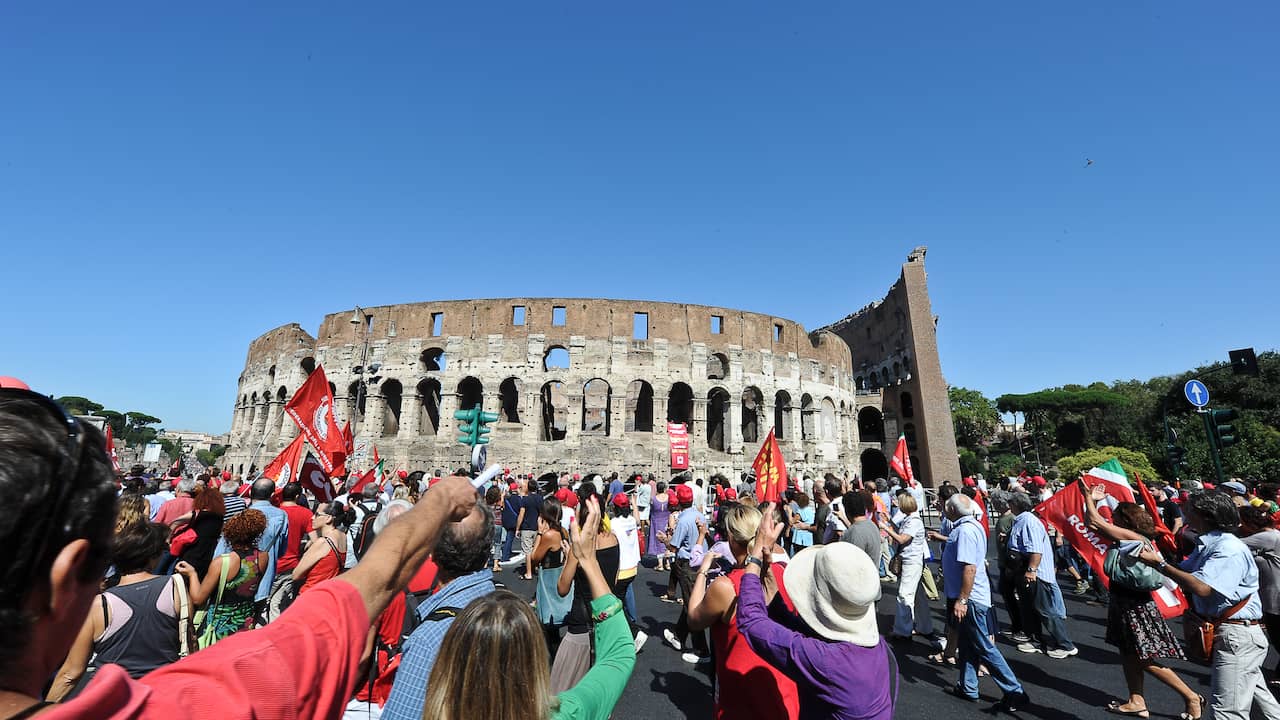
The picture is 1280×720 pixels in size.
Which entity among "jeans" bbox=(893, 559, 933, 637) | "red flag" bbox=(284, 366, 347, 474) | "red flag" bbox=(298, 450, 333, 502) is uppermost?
"red flag" bbox=(284, 366, 347, 474)

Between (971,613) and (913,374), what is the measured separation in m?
29.0

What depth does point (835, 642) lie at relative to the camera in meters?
2.39

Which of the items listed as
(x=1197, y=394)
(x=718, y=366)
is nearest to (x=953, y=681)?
(x=1197, y=394)

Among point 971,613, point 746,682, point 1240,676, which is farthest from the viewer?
point 971,613

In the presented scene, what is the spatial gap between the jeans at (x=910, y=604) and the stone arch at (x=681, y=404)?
1925cm

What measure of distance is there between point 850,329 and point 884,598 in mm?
34969

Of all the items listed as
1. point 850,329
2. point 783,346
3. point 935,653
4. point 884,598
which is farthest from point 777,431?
point 935,653

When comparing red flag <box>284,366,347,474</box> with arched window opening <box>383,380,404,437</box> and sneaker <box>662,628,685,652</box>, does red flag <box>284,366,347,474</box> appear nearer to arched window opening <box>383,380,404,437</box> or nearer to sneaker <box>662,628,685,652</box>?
sneaker <box>662,628,685,652</box>

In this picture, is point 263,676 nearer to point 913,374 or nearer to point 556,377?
point 556,377

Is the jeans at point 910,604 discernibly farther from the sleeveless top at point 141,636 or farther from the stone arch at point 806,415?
the stone arch at point 806,415

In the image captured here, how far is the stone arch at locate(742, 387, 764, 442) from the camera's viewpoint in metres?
27.8

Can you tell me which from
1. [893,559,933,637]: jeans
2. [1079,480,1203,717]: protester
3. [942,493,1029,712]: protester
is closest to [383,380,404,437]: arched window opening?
[893,559,933,637]: jeans

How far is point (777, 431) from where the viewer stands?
95.3ft

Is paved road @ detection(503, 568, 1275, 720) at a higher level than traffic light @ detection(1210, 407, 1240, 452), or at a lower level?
lower
